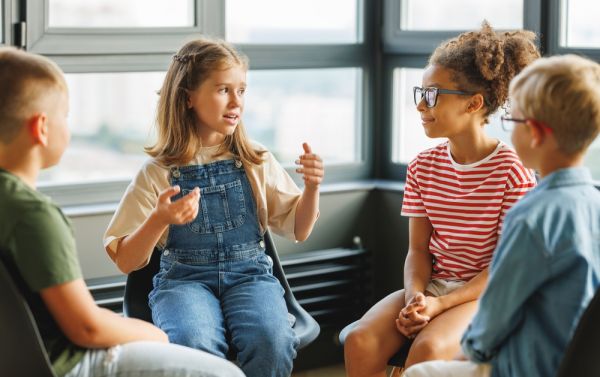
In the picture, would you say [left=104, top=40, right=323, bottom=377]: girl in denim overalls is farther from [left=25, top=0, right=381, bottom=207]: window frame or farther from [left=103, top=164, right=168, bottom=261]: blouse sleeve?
[left=25, top=0, right=381, bottom=207]: window frame

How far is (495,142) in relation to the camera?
8.34 feet

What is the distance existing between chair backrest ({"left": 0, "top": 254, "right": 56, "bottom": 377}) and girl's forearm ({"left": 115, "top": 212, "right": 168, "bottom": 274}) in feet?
1.67

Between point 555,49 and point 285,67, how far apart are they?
95cm

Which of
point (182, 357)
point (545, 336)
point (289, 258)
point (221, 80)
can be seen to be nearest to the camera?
point (545, 336)

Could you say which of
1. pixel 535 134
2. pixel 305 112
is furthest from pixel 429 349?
pixel 305 112

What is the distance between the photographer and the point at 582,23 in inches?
120

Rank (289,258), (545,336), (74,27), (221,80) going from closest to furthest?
(545,336)
(221,80)
(74,27)
(289,258)

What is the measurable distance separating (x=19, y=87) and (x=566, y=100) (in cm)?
104

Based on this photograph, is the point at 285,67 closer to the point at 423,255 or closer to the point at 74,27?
the point at 74,27

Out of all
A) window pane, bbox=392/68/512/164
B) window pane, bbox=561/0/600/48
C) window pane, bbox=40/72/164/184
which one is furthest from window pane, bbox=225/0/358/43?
window pane, bbox=561/0/600/48

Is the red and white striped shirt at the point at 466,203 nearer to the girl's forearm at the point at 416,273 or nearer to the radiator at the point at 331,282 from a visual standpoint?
the girl's forearm at the point at 416,273

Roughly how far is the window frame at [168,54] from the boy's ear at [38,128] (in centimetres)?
114

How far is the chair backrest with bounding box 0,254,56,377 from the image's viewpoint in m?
1.72

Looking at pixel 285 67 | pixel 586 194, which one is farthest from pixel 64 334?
pixel 285 67
